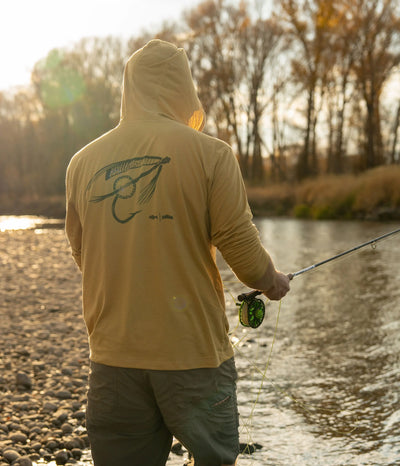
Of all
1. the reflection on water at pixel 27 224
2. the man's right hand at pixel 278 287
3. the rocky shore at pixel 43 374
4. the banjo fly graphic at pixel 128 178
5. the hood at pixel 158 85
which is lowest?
the rocky shore at pixel 43 374

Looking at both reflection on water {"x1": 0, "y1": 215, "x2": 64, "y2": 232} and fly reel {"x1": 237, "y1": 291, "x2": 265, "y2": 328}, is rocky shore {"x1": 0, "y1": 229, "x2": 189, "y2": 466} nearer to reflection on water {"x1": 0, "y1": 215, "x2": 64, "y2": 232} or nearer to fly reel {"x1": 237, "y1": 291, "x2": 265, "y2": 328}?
fly reel {"x1": 237, "y1": 291, "x2": 265, "y2": 328}

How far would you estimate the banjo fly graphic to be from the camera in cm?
178

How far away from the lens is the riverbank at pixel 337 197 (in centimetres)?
2183

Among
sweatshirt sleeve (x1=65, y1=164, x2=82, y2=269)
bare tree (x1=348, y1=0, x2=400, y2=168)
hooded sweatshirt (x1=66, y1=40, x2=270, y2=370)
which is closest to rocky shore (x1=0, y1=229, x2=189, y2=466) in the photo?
sweatshirt sleeve (x1=65, y1=164, x2=82, y2=269)

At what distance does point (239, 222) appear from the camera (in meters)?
1.81

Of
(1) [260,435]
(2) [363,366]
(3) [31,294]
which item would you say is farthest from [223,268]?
(1) [260,435]

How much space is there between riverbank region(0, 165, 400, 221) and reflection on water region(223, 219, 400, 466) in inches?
470

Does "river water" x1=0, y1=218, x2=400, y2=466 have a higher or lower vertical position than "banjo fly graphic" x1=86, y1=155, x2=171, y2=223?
lower

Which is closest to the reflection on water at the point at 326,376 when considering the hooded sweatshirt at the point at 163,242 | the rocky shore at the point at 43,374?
the rocky shore at the point at 43,374

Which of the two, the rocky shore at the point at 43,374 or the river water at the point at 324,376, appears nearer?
the rocky shore at the point at 43,374

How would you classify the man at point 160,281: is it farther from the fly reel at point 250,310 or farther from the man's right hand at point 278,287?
the fly reel at point 250,310

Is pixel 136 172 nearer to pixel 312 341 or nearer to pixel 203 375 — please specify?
pixel 203 375

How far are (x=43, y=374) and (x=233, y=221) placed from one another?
3558 mm

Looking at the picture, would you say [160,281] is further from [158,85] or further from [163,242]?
[158,85]
